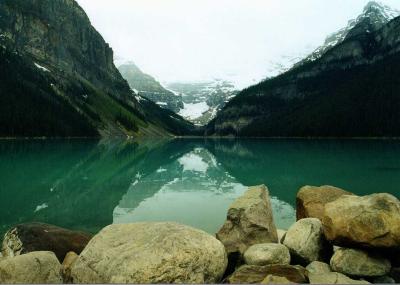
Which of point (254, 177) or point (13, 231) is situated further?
point (254, 177)

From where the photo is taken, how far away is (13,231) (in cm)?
2014

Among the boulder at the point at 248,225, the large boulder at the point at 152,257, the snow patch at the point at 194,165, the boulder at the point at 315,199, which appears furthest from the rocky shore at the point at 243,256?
the snow patch at the point at 194,165

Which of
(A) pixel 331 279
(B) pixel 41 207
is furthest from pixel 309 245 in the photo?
(B) pixel 41 207

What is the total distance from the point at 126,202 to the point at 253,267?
27.7 metres

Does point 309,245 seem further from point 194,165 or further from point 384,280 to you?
point 194,165

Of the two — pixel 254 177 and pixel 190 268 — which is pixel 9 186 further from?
pixel 190 268

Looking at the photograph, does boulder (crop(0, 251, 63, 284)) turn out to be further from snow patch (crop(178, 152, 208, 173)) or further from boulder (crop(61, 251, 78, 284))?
snow patch (crop(178, 152, 208, 173))

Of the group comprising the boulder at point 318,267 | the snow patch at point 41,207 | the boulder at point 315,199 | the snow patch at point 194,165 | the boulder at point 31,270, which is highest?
the boulder at point 315,199

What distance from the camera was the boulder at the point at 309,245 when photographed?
57.8ft

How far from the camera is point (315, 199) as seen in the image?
23.1 meters

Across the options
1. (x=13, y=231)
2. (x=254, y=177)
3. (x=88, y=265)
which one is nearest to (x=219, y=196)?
(x=254, y=177)

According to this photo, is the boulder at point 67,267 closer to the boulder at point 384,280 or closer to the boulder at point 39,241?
the boulder at point 39,241

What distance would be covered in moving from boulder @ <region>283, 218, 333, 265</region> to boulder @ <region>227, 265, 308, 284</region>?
1917 millimetres

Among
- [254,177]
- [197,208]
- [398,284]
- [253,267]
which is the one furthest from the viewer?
[254,177]
